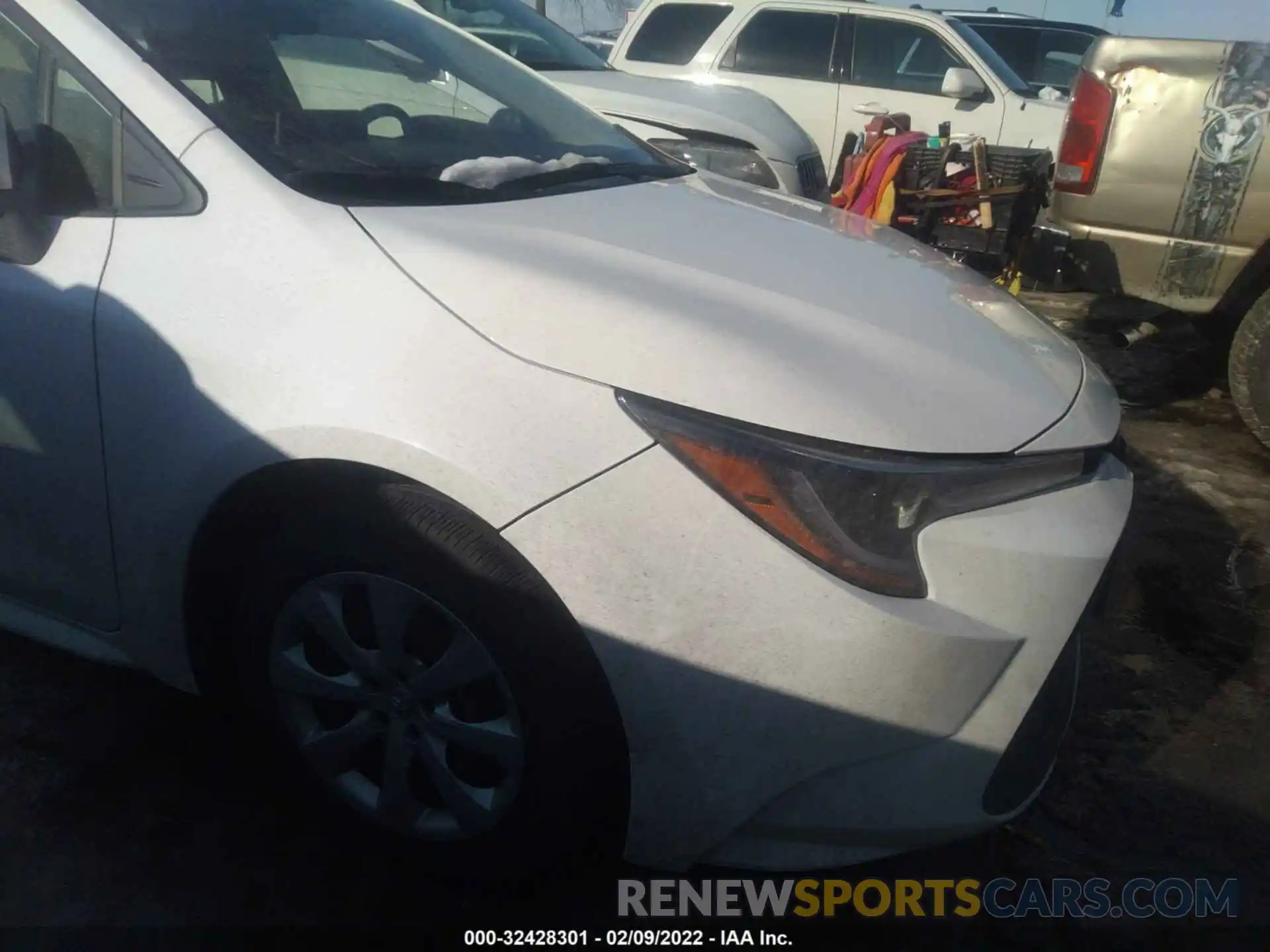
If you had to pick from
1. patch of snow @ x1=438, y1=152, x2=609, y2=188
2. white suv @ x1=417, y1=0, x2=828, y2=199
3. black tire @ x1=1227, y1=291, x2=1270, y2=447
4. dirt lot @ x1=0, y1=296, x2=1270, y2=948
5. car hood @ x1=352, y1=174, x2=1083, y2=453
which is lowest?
dirt lot @ x1=0, y1=296, x2=1270, y2=948

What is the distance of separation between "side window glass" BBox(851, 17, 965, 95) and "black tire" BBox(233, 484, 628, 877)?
6.86m

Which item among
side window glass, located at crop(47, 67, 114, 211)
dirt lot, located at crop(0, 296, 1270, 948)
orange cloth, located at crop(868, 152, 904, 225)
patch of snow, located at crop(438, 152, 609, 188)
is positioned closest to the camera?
side window glass, located at crop(47, 67, 114, 211)

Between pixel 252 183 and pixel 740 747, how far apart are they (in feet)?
4.10

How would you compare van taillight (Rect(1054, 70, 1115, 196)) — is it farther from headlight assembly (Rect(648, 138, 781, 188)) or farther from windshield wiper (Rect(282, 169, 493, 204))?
windshield wiper (Rect(282, 169, 493, 204))

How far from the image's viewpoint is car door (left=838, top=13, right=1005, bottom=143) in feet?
23.9

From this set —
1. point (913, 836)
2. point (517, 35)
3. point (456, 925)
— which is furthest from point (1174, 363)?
point (456, 925)

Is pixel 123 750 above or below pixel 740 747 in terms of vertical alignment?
below

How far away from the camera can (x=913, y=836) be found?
163 centimetres

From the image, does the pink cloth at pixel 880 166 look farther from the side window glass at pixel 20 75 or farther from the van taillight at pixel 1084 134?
the side window glass at pixel 20 75

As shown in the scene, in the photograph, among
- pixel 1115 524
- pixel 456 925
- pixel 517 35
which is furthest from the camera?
pixel 517 35

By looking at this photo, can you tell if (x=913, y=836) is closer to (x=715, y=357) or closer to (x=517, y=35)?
(x=715, y=357)

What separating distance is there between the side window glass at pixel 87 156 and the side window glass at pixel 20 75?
0.09 meters

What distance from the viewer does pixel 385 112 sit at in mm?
2426

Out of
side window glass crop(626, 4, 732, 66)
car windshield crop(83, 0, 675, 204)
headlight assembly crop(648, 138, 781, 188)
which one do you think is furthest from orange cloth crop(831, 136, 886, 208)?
car windshield crop(83, 0, 675, 204)
